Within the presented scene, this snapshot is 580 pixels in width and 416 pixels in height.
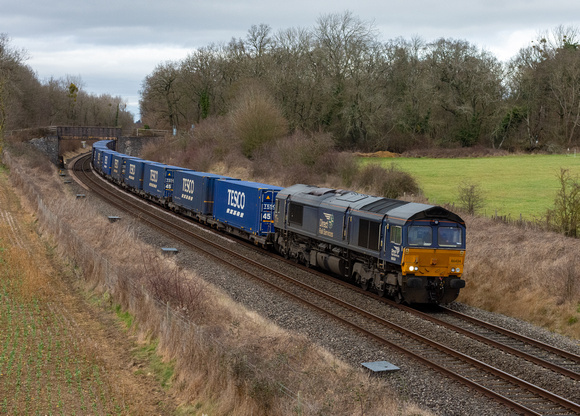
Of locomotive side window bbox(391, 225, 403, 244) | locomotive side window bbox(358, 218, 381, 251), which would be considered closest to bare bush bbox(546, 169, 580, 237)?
locomotive side window bbox(358, 218, 381, 251)

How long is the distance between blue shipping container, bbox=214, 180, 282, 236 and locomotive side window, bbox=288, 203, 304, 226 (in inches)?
95.0

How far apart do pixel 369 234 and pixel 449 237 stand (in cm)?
266

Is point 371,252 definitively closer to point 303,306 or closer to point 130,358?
point 303,306

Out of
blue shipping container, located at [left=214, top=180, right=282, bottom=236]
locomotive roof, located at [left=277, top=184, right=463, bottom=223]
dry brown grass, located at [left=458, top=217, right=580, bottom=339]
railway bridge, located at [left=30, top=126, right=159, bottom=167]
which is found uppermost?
railway bridge, located at [left=30, top=126, right=159, bottom=167]

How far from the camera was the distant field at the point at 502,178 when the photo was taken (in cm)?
3800

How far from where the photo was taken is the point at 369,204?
2048 centimetres

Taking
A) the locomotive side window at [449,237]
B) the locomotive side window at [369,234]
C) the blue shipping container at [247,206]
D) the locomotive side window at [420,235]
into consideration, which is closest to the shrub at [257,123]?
the blue shipping container at [247,206]

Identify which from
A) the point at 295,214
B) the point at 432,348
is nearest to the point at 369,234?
the point at 295,214

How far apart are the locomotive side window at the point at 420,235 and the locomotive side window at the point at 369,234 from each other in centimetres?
147

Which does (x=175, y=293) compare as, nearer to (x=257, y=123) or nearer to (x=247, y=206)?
(x=247, y=206)

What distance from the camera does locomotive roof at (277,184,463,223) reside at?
18.1m

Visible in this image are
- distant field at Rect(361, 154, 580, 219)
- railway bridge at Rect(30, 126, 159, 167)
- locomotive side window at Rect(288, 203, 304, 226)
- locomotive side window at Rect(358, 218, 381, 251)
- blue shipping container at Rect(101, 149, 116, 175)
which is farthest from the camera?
railway bridge at Rect(30, 126, 159, 167)

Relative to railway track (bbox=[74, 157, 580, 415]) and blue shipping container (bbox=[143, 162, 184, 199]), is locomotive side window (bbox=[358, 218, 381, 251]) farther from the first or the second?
blue shipping container (bbox=[143, 162, 184, 199])

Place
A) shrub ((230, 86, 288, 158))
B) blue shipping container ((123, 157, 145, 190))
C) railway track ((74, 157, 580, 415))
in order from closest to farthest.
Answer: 1. railway track ((74, 157, 580, 415))
2. blue shipping container ((123, 157, 145, 190))
3. shrub ((230, 86, 288, 158))
